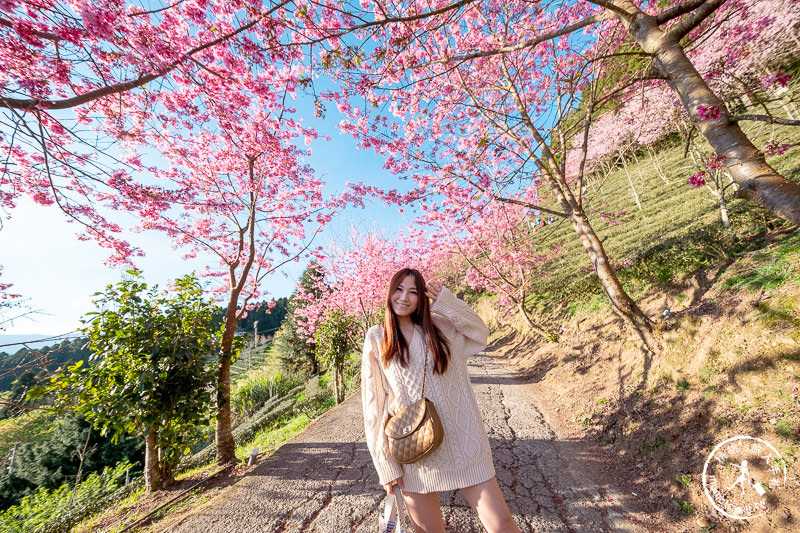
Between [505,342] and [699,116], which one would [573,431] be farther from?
[505,342]

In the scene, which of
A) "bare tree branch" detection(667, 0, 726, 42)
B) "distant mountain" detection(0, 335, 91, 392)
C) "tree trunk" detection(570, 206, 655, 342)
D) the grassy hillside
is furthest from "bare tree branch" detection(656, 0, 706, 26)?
"distant mountain" detection(0, 335, 91, 392)

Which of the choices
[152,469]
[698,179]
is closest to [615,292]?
[698,179]

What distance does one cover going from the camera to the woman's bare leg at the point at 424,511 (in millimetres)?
1580

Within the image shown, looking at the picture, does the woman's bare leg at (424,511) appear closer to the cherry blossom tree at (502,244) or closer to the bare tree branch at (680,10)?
the bare tree branch at (680,10)

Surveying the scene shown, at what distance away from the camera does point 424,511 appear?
1.59 meters

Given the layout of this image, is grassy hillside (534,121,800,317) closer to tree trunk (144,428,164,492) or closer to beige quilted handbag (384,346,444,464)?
beige quilted handbag (384,346,444,464)

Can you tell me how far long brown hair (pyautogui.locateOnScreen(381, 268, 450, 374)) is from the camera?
1.78 m

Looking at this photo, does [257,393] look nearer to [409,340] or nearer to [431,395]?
[409,340]

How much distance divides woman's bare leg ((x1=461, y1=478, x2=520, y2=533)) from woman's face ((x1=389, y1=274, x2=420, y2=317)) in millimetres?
1017

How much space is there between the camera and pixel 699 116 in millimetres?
2000

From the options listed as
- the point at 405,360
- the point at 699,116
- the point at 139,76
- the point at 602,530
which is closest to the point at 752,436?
the point at 602,530

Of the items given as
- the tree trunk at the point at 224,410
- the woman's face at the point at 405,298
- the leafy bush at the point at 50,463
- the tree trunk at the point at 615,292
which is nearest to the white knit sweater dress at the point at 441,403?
the woman's face at the point at 405,298

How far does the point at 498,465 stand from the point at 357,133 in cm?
613

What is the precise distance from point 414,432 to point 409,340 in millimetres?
536
